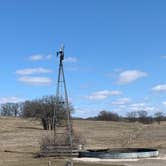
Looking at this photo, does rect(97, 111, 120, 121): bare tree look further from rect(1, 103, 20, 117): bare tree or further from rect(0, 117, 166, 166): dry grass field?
rect(0, 117, 166, 166): dry grass field

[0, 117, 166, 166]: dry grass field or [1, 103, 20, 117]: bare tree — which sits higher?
[1, 103, 20, 117]: bare tree

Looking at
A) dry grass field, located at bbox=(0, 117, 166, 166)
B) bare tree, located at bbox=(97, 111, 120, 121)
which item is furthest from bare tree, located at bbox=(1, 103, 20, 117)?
dry grass field, located at bbox=(0, 117, 166, 166)

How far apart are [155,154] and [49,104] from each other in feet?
148

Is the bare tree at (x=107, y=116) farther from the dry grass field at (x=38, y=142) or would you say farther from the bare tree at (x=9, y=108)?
the dry grass field at (x=38, y=142)

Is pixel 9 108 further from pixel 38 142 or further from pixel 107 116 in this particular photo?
pixel 38 142

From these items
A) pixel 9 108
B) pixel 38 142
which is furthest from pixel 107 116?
pixel 38 142

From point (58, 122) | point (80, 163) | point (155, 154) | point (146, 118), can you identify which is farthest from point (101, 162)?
point (146, 118)

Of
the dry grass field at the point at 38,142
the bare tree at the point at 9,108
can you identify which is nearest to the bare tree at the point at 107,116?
the bare tree at the point at 9,108

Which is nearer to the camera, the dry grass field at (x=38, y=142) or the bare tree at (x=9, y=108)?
the dry grass field at (x=38, y=142)

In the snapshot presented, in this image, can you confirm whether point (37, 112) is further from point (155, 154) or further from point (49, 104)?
point (155, 154)

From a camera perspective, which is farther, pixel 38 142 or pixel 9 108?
pixel 9 108

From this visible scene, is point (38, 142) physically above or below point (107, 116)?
below

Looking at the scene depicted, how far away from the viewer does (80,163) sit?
83.4 feet

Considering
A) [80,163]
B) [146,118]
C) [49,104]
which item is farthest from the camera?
[146,118]
